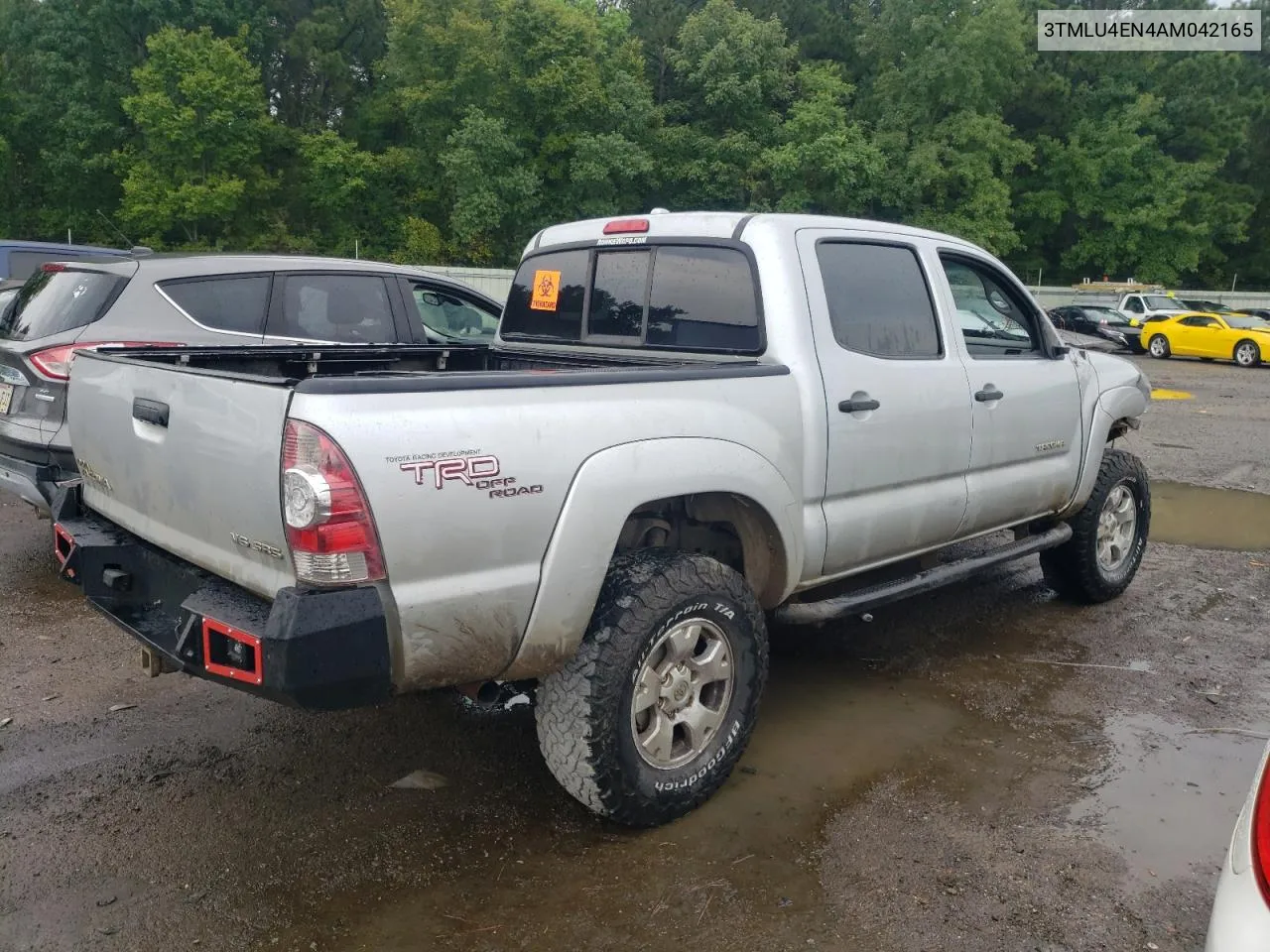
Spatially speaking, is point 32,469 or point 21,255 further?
point 21,255

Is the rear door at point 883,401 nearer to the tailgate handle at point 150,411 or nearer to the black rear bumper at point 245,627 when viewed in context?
the black rear bumper at point 245,627

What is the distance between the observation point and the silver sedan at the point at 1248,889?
175cm

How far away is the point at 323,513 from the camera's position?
2.53m

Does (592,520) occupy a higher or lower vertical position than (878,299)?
lower

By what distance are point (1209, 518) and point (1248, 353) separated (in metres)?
19.5

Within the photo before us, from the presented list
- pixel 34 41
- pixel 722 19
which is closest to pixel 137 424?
pixel 722 19

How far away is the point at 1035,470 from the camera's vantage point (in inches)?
193

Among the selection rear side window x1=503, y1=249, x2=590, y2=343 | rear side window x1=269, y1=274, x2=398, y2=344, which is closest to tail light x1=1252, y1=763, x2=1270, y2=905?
rear side window x1=503, y1=249, x2=590, y2=343

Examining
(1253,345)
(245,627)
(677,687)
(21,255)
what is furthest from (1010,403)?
(1253,345)

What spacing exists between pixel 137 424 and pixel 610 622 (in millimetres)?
1552

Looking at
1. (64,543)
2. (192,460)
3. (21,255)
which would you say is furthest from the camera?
(21,255)

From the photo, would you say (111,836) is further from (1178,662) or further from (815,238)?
(1178,662)

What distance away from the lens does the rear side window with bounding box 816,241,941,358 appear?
13.0ft

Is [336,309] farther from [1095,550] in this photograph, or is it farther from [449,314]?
[1095,550]
